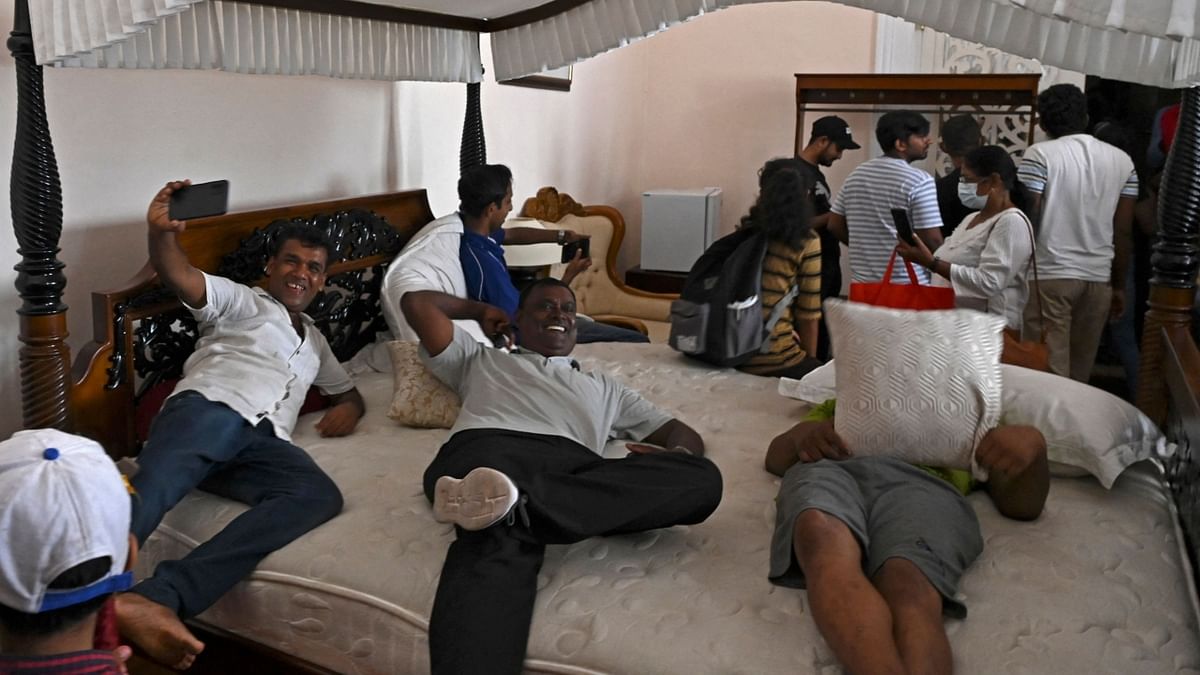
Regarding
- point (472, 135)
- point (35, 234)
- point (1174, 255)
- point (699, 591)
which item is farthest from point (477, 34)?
point (699, 591)

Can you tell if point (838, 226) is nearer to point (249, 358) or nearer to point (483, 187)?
point (483, 187)

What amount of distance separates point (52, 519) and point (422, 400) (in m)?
1.53

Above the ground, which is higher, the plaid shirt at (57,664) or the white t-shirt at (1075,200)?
the white t-shirt at (1075,200)

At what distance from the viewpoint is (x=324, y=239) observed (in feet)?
9.12

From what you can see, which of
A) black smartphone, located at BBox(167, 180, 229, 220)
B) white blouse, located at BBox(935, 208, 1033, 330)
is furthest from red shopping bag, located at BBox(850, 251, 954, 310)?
black smartphone, located at BBox(167, 180, 229, 220)

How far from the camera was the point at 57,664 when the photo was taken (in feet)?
3.94

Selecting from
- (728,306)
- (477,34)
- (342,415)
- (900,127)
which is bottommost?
(342,415)

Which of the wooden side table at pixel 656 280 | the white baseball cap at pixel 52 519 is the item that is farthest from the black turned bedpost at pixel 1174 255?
the wooden side table at pixel 656 280

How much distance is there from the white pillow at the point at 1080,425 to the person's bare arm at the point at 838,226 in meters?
1.66

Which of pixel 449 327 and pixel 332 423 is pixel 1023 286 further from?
pixel 332 423

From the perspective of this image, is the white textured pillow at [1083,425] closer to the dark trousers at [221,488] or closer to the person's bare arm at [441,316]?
the person's bare arm at [441,316]

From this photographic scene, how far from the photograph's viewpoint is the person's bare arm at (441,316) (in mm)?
2707

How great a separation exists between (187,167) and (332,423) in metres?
0.82

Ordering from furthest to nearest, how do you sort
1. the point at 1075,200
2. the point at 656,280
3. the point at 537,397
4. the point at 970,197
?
the point at 656,280 < the point at 970,197 < the point at 1075,200 < the point at 537,397
